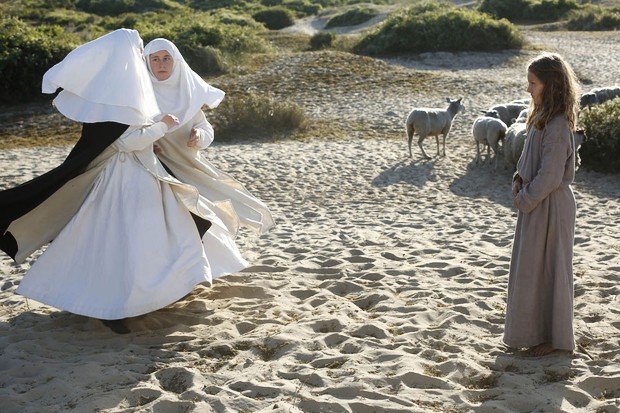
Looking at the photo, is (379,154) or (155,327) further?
(379,154)

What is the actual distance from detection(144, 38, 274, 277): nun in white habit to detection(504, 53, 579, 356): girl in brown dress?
6.91 ft

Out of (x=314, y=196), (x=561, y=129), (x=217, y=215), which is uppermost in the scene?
(x=561, y=129)

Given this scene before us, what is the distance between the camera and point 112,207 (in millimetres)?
5461

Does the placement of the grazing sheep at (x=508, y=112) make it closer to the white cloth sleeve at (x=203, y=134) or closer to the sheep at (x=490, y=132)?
the sheep at (x=490, y=132)

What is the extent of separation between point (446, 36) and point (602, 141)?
1347 centimetres

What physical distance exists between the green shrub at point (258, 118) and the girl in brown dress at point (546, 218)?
1034 centimetres

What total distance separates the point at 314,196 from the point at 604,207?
3.56 m

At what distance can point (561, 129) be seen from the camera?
4703mm

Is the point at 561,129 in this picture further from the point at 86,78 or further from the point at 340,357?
the point at 86,78

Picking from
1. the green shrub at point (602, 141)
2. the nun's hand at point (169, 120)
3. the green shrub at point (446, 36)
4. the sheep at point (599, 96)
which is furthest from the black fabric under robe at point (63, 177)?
the green shrub at point (446, 36)

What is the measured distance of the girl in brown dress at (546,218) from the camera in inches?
185

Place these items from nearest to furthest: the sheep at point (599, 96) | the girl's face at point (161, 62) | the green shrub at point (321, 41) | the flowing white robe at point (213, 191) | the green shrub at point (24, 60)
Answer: the girl's face at point (161, 62) < the flowing white robe at point (213, 191) < the sheep at point (599, 96) < the green shrub at point (24, 60) < the green shrub at point (321, 41)

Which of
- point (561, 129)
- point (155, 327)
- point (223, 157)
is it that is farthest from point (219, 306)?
point (223, 157)

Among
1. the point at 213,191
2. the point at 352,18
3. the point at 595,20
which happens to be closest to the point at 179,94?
the point at 213,191
